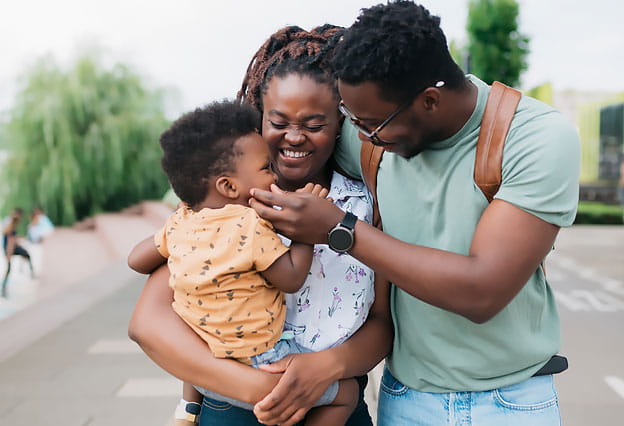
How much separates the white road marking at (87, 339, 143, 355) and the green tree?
14921 mm

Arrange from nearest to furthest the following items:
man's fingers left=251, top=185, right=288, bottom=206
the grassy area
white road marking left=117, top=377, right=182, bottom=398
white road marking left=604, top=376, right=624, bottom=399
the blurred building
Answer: man's fingers left=251, top=185, right=288, bottom=206, white road marking left=604, top=376, right=624, bottom=399, white road marking left=117, top=377, right=182, bottom=398, the grassy area, the blurred building

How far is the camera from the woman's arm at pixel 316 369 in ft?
4.35

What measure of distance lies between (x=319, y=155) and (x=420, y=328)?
49 cm

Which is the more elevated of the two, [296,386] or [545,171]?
[545,171]

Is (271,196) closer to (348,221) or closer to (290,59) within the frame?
(348,221)

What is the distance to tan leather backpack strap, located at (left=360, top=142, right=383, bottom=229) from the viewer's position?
4.78ft

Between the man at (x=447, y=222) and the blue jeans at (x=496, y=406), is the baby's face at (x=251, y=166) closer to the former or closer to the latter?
the man at (x=447, y=222)

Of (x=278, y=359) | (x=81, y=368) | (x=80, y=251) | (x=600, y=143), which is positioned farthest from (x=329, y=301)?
(x=600, y=143)

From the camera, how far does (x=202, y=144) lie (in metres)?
1.44

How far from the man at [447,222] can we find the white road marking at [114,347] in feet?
13.6

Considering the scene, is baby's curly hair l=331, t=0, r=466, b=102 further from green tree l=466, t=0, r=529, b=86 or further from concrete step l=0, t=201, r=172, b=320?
green tree l=466, t=0, r=529, b=86

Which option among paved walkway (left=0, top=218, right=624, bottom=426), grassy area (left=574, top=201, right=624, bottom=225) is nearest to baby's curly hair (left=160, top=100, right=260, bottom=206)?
paved walkway (left=0, top=218, right=624, bottom=426)

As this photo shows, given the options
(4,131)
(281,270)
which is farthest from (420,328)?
(4,131)

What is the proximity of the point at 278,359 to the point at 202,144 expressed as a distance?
1.73 ft
